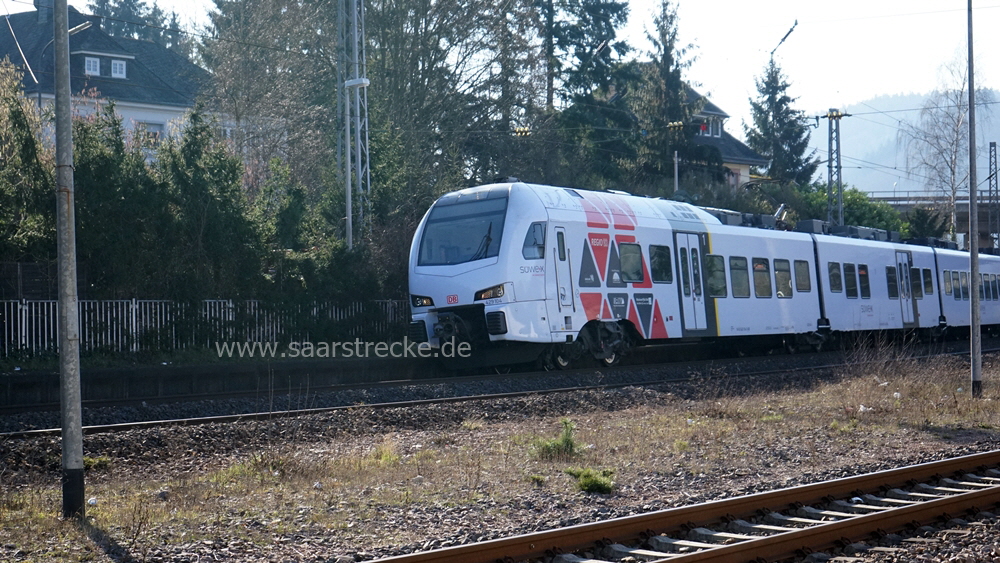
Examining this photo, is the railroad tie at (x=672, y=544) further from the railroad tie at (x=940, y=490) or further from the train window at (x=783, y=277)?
the train window at (x=783, y=277)

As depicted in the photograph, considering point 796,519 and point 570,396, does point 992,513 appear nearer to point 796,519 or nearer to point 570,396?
point 796,519

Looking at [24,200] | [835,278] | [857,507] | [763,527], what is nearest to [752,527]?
[763,527]

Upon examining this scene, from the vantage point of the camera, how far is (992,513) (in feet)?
24.7

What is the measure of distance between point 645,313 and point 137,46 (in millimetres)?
39677

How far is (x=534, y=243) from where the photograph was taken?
16.6m

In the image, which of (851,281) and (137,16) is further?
(137,16)

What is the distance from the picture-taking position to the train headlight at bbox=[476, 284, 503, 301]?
16438 millimetres

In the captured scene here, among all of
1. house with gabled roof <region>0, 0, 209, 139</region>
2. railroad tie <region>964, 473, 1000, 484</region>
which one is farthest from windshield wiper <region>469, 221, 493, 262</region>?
house with gabled roof <region>0, 0, 209, 139</region>

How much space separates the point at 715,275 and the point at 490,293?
614cm

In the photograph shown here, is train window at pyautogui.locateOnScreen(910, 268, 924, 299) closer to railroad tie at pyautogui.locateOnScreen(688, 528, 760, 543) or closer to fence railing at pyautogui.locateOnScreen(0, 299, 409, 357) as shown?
fence railing at pyautogui.locateOnScreen(0, 299, 409, 357)

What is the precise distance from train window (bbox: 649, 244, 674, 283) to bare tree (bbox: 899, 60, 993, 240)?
38559mm

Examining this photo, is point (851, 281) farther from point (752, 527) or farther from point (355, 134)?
point (752, 527)

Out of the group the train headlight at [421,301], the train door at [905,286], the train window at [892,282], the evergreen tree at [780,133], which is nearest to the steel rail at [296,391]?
the train headlight at [421,301]

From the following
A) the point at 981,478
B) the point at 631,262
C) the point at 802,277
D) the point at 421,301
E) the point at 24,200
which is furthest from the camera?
the point at 802,277
